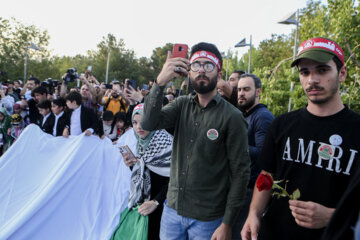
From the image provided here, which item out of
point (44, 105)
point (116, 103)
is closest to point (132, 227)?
point (44, 105)

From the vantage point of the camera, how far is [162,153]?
128 inches

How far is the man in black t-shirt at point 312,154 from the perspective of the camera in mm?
1415

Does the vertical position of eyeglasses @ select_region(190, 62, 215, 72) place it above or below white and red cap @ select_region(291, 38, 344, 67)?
below

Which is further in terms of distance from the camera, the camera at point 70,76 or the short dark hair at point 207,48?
the camera at point 70,76

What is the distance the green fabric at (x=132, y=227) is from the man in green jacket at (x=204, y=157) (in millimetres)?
999

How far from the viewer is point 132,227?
130 inches

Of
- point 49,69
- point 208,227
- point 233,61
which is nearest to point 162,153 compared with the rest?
point 208,227

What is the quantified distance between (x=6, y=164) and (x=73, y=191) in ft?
4.21

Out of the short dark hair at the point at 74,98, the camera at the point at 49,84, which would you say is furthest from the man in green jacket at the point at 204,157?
the camera at the point at 49,84

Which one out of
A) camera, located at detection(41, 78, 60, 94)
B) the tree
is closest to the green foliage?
the tree

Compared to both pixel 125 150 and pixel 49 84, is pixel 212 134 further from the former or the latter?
pixel 49 84

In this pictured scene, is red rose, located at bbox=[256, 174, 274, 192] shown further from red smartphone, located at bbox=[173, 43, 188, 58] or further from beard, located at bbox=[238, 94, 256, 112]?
beard, located at bbox=[238, 94, 256, 112]

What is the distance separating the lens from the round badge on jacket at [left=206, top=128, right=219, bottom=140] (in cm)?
199

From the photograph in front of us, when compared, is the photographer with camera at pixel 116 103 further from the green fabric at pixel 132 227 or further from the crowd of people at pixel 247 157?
the crowd of people at pixel 247 157
